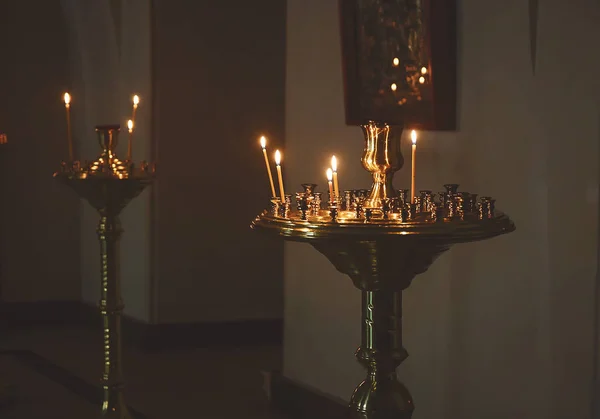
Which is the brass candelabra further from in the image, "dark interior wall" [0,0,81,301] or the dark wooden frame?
"dark interior wall" [0,0,81,301]

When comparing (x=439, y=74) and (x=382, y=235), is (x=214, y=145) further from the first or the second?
(x=382, y=235)

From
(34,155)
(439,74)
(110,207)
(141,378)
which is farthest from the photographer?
(34,155)

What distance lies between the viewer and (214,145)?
737 centimetres

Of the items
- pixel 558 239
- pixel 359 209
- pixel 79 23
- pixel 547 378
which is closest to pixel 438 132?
pixel 558 239

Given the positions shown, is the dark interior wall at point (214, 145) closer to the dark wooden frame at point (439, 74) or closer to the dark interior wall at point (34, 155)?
the dark interior wall at point (34, 155)

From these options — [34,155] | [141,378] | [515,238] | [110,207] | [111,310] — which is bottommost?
[141,378]

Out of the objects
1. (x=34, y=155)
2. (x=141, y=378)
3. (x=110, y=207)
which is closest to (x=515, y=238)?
(x=110, y=207)

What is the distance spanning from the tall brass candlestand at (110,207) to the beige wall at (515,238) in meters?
1.09

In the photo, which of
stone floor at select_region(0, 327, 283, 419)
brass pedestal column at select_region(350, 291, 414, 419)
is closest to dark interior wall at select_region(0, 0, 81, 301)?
stone floor at select_region(0, 327, 283, 419)

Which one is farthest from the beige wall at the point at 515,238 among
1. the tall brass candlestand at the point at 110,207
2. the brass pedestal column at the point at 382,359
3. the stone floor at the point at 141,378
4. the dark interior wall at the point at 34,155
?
the dark interior wall at the point at 34,155

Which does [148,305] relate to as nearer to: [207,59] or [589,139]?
[207,59]

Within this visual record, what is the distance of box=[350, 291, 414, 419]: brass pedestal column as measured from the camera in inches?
Result: 111

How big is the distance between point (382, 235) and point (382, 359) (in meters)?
0.42

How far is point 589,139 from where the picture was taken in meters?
3.38
